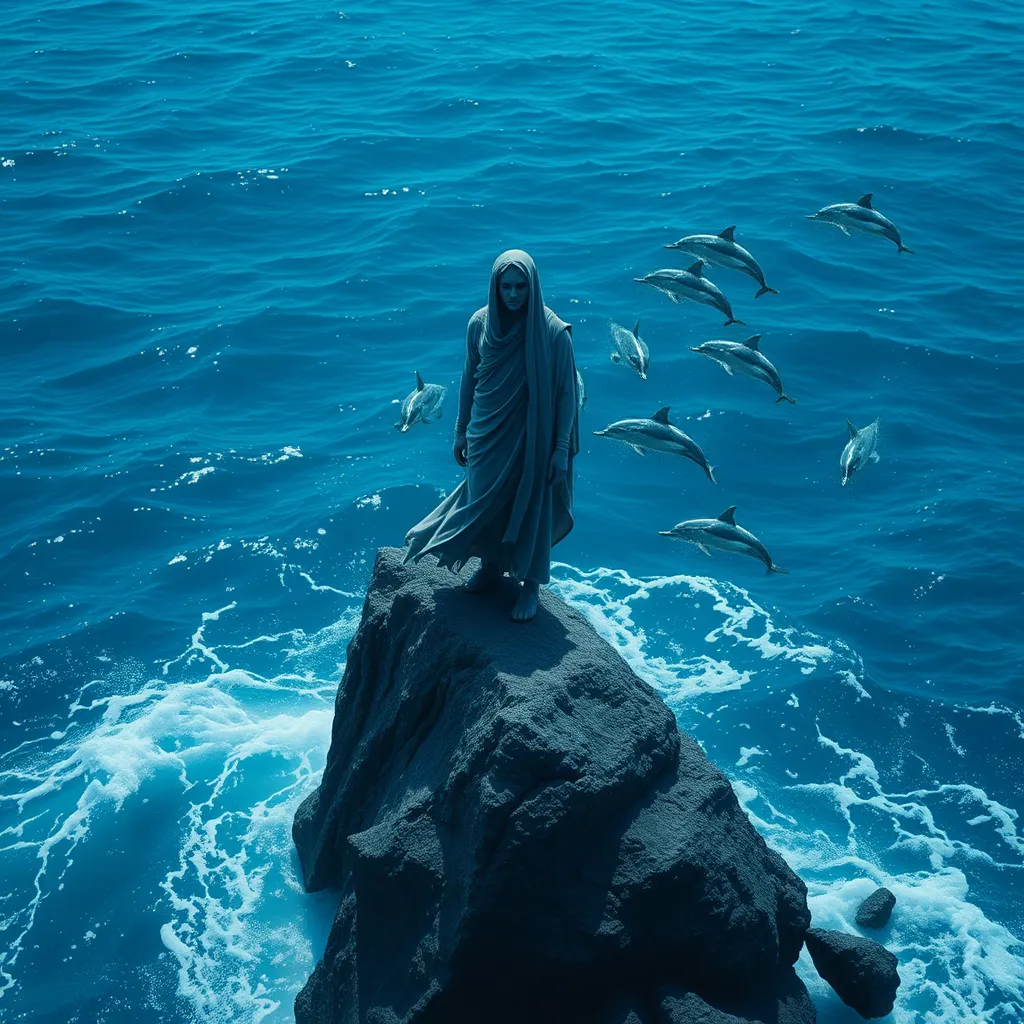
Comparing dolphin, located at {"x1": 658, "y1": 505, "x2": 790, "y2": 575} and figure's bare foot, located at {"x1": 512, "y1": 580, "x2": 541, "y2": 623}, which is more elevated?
figure's bare foot, located at {"x1": 512, "y1": 580, "x2": 541, "y2": 623}

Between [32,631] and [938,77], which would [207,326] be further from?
[938,77]

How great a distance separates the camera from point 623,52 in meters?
27.6

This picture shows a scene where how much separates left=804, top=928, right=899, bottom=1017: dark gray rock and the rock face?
0.89 metres

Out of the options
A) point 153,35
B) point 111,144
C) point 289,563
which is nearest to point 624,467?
point 289,563

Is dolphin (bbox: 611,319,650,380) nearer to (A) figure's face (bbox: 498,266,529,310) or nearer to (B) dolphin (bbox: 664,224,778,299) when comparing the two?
(B) dolphin (bbox: 664,224,778,299)

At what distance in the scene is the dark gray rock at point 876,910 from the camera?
33.1ft

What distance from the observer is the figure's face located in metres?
7.06

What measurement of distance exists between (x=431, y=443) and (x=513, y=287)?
946cm

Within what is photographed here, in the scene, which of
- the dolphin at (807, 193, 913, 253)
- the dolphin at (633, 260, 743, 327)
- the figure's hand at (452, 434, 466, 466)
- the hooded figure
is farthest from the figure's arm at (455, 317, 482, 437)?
the dolphin at (807, 193, 913, 253)

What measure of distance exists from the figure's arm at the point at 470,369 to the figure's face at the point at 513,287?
0.44 m

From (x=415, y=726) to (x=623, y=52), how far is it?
23146mm

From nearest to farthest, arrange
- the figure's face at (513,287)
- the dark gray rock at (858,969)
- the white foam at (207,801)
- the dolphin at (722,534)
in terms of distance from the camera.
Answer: the figure's face at (513,287) < the dark gray rock at (858,969) < the white foam at (207,801) < the dolphin at (722,534)

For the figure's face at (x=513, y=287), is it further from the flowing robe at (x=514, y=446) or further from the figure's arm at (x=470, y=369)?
the figure's arm at (x=470, y=369)

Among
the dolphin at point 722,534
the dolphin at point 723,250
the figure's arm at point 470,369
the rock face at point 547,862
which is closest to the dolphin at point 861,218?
the dolphin at point 723,250
